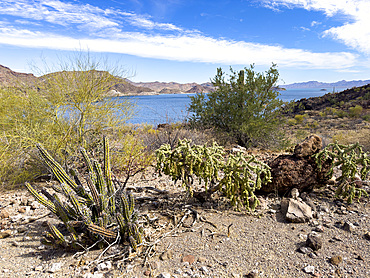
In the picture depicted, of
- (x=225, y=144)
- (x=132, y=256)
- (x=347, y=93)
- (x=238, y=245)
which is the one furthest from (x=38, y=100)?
(x=347, y=93)

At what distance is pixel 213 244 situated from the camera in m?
3.03

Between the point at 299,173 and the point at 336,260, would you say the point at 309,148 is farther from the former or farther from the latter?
the point at 336,260

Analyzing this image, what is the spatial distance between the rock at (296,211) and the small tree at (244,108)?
4924mm

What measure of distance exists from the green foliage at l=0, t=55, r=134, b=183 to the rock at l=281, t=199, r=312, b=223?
13.4 ft

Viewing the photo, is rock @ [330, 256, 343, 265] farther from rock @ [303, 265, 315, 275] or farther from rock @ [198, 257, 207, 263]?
rock @ [198, 257, 207, 263]

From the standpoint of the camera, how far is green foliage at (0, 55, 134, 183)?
5141 mm

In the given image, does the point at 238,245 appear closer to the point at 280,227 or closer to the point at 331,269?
the point at 280,227

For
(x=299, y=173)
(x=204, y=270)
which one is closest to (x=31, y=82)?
(x=204, y=270)

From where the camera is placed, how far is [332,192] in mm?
4324

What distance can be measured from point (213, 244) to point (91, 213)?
1575 mm

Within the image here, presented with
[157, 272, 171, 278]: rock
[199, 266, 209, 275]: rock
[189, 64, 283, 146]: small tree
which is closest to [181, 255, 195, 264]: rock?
[199, 266, 209, 275]: rock

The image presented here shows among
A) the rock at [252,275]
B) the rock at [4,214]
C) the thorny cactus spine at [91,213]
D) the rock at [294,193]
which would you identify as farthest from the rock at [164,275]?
the rock at [4,214]

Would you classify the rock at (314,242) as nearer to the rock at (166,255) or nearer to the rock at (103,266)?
the rock at (166,255)

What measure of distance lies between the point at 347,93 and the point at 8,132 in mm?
46044
